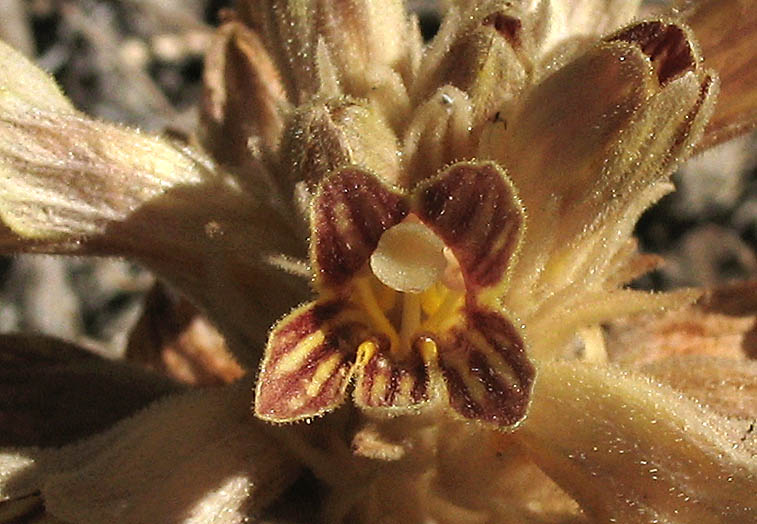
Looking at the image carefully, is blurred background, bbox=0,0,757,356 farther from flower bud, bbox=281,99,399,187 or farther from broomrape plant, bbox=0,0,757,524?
flower bud, bbox=281,99,399,187

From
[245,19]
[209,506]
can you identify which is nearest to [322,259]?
[209,506]

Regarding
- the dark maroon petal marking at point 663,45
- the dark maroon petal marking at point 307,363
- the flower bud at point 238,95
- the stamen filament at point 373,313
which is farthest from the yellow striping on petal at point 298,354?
the flower bud at point 238,95

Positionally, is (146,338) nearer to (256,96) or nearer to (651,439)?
(256,96)

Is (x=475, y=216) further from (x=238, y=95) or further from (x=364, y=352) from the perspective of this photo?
(x=238, y=95)

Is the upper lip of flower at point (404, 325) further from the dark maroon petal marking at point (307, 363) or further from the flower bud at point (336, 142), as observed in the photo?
the flower bud at point (336, 142)

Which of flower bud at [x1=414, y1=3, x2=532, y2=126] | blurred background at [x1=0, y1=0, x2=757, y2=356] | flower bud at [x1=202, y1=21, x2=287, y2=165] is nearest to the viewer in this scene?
flower bud at [x1=414, y1=3, x2=532, y2=126]

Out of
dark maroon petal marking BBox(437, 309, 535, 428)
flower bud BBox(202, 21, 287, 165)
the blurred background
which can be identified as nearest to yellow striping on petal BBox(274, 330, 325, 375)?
dark maroon petal marking BBox(437, 309, 535, 428)

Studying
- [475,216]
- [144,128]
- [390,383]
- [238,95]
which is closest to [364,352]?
[390,383]
